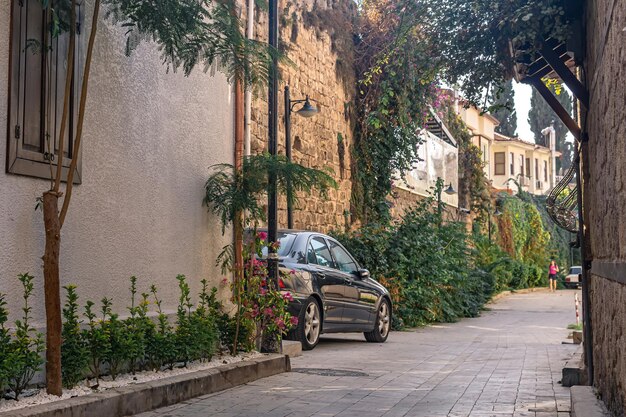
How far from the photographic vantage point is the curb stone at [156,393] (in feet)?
20.7

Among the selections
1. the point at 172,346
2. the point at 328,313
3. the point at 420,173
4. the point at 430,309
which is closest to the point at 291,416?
the point at 172,346

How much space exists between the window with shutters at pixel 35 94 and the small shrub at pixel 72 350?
107 centimetres

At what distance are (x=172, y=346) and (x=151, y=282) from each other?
1.15 m

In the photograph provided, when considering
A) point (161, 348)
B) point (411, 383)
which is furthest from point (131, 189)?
point (411, 383)

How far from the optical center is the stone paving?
25.3 ft

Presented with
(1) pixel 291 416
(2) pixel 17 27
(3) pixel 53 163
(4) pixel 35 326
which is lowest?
(1) pixel 291 416

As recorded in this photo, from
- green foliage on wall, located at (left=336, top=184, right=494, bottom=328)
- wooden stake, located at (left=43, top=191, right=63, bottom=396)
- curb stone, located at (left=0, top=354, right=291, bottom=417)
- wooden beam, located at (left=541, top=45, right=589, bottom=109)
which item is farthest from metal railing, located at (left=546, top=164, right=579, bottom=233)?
green foliage on wall, located at (left=336, top=184, right=494, bottom=328)

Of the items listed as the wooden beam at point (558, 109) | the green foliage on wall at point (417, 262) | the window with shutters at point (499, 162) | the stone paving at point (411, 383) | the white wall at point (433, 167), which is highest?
the window with shutters at point (499, 162)

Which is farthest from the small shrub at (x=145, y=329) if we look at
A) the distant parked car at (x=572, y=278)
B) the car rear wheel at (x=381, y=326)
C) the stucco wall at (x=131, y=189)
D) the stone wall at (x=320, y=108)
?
the distant parked car at (x=572, y=278)

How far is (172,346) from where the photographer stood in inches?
331

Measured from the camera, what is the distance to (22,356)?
6.36m

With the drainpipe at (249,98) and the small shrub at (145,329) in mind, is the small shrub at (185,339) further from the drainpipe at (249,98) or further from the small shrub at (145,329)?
the drainpipe at (249,98)

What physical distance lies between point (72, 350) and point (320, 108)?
14.2m

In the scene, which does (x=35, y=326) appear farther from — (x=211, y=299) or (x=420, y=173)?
(x=420, y=173)
